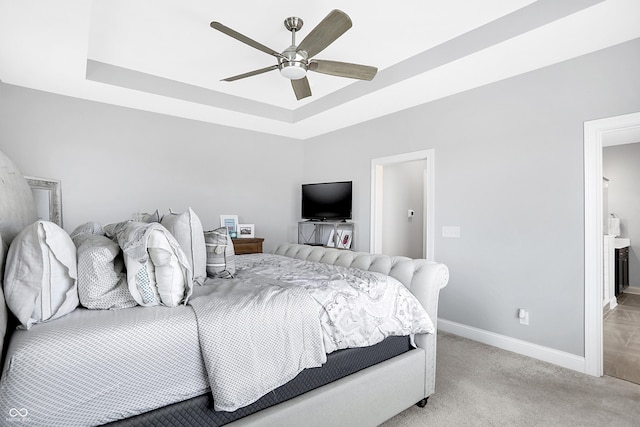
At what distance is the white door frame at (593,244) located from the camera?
251 centimetres

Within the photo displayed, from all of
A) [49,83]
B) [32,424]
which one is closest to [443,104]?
[32,424]

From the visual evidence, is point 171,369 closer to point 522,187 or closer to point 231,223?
point 522,187

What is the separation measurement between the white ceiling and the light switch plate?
1.40 meters

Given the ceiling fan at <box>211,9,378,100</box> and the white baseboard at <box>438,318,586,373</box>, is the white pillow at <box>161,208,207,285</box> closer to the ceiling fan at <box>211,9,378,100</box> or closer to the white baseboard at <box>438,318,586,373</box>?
the ceiling fan at <box>211,9,378,100</box>

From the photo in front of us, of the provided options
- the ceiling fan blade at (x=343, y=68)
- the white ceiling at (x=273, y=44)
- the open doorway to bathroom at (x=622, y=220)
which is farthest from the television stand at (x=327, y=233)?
the open doorway to bathroom at (x=622, y=220)

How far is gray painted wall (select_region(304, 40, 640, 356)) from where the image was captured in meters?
2.61

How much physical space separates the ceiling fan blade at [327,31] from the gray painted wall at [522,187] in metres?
1.79

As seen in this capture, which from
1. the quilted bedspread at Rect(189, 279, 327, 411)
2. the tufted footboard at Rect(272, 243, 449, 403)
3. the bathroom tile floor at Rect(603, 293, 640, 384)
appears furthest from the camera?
the bathroom tile floor at Rect(603, 293, 640, 384)

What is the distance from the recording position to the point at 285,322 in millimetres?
1431

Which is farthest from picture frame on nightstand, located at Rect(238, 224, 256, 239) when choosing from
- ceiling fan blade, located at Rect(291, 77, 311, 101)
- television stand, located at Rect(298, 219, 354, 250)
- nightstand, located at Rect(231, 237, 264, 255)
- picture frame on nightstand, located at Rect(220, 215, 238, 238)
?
ceiling fan blade, located at Rect(291, 77, 311, 101)

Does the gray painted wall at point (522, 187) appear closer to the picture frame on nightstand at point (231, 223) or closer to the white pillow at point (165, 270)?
the picture frame on nightstand at point (231, 223)

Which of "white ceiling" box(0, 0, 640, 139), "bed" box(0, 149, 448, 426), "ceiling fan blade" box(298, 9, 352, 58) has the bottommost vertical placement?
"bed" box(0, 149, 448, 426)

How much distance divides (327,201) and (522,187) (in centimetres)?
256

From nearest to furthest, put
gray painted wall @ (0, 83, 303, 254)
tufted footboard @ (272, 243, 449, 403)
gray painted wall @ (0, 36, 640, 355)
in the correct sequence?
tufted footboard @ (272, 243, 449, 403) < gray painted wall @ (0, 36, 640, 355) < gray painted wall @ (0, 83, 303, 254)
